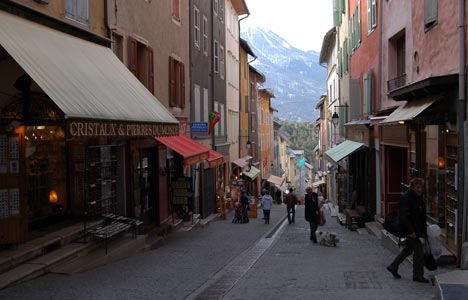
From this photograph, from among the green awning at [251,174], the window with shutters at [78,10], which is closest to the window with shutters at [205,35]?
the green awning at [251,174]

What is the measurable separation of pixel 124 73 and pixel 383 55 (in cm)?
899

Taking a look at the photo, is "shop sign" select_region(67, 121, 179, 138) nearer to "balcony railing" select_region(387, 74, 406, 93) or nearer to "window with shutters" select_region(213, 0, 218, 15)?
"balcony railing" select_region(387, 74, 406, 93)

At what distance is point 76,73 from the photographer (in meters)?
10.1

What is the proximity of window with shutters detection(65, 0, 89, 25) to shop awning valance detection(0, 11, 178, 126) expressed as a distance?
0.48 m

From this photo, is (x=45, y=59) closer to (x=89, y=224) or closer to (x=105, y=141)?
(x=89, y=224)

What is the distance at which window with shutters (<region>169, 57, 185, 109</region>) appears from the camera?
20.4 meters

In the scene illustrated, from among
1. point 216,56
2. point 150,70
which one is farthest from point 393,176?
point 216,56

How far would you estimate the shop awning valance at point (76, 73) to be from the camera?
8.54m

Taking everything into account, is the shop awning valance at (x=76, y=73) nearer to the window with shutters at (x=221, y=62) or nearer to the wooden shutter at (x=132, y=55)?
the wooden shutter at (x=132, y=55)

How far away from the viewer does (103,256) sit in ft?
36.3

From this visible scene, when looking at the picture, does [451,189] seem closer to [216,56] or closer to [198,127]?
[198,127]

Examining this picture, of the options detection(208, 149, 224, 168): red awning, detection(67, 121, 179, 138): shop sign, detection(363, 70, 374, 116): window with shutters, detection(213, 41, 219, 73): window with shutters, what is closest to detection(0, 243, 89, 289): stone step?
detection(67, 121, 179, 138): shop sign

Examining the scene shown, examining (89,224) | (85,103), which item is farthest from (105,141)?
(85,103)

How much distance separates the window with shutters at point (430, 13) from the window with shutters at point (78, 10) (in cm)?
694
